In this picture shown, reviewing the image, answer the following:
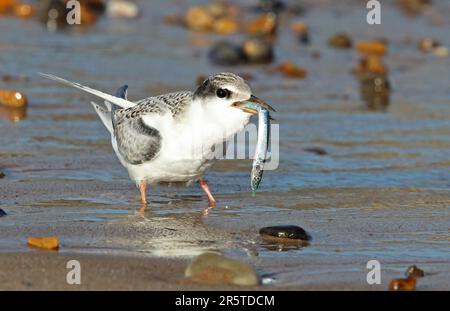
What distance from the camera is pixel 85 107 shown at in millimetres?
8711

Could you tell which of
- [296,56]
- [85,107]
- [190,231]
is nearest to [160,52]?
[296,56]

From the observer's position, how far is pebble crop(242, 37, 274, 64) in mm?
10680

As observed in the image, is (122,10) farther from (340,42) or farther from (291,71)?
(291,71)

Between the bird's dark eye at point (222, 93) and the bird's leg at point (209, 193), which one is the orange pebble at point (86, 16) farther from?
the bird's dark eye at point (222, 93)

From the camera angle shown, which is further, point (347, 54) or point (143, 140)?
point (347, 54)

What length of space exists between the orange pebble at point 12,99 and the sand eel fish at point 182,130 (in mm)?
1915

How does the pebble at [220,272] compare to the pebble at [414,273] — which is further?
the pebble at [414,273]

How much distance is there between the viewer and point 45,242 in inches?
200

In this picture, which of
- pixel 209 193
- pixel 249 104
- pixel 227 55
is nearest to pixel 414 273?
pixel 249 104

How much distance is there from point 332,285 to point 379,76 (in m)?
5.43

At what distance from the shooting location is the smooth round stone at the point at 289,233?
216 inches

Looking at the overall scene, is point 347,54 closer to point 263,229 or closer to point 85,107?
point 85,107

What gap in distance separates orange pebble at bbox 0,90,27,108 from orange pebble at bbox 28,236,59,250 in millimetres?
3410

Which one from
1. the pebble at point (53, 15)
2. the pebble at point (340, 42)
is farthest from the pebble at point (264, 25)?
the pebble at point (53, 15)
